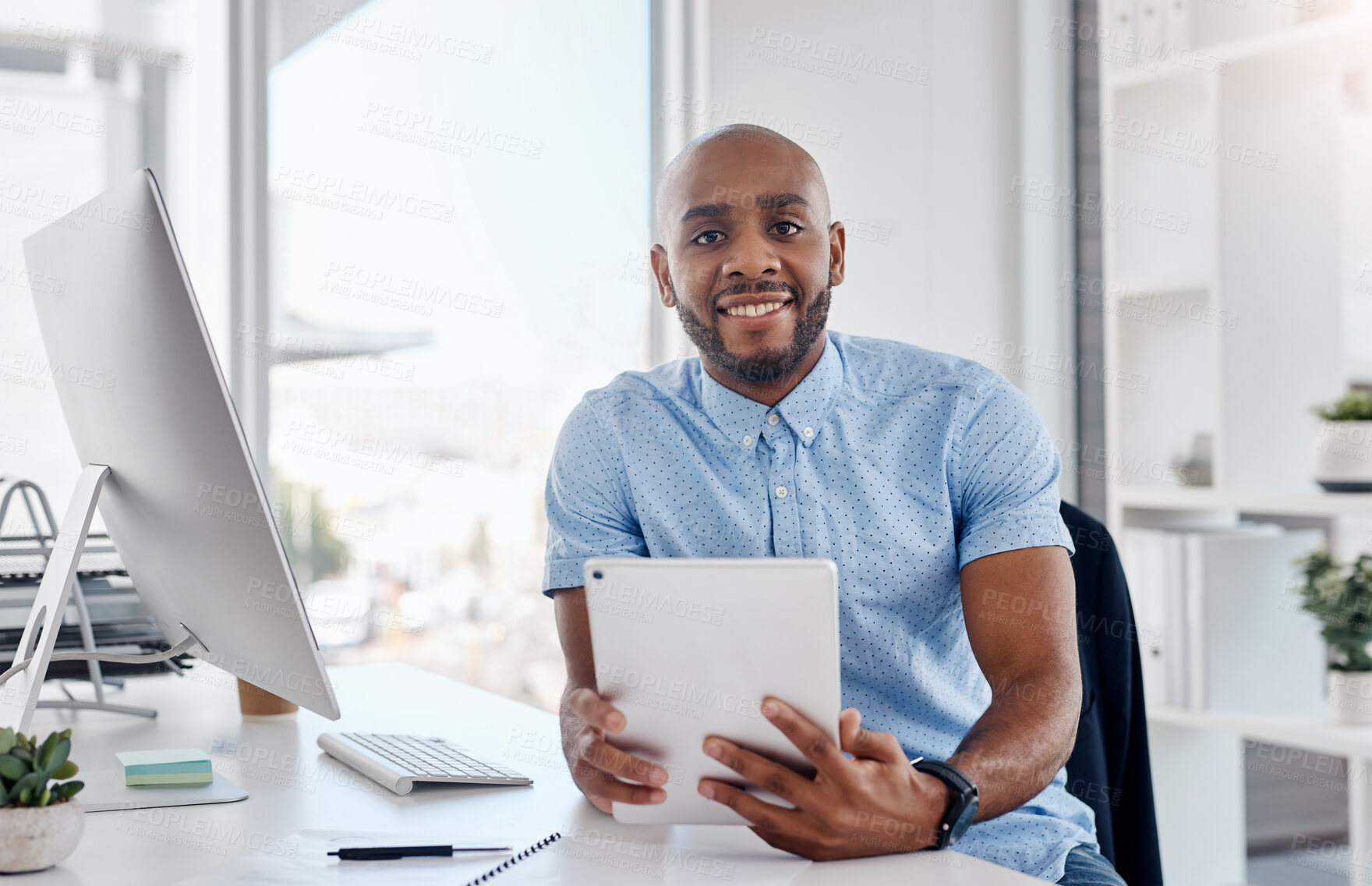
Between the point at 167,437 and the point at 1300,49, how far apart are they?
2.11m

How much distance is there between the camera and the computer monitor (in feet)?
3.13

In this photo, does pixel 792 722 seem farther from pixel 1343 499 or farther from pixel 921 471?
pixel 1343 499

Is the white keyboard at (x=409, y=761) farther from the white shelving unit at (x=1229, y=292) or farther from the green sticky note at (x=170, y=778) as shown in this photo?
the white shelving unit at (x=1229, y=292)

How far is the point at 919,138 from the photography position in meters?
2.88

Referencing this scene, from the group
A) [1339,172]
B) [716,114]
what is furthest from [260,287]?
[1339,172]

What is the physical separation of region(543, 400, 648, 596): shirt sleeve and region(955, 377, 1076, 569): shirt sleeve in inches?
16.4

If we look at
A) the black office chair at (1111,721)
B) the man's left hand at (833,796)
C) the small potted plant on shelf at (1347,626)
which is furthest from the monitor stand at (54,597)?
the small potted plant on shelf at (1347,626)

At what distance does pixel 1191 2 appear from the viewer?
2434 mm

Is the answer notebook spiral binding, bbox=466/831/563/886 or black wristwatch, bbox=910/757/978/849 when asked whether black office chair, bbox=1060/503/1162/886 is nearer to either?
black wristwatch, bbox=910/757/978/849

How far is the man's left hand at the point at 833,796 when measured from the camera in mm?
916

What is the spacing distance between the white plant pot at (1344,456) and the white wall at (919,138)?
2.84 feet

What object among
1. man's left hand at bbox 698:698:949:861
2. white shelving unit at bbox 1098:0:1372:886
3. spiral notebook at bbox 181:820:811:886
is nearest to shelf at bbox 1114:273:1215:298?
white shelving unit at bbox 1098:0:1372:886

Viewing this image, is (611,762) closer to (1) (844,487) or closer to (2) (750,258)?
(1) (844,487)

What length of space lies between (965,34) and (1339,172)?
3.15 feet
